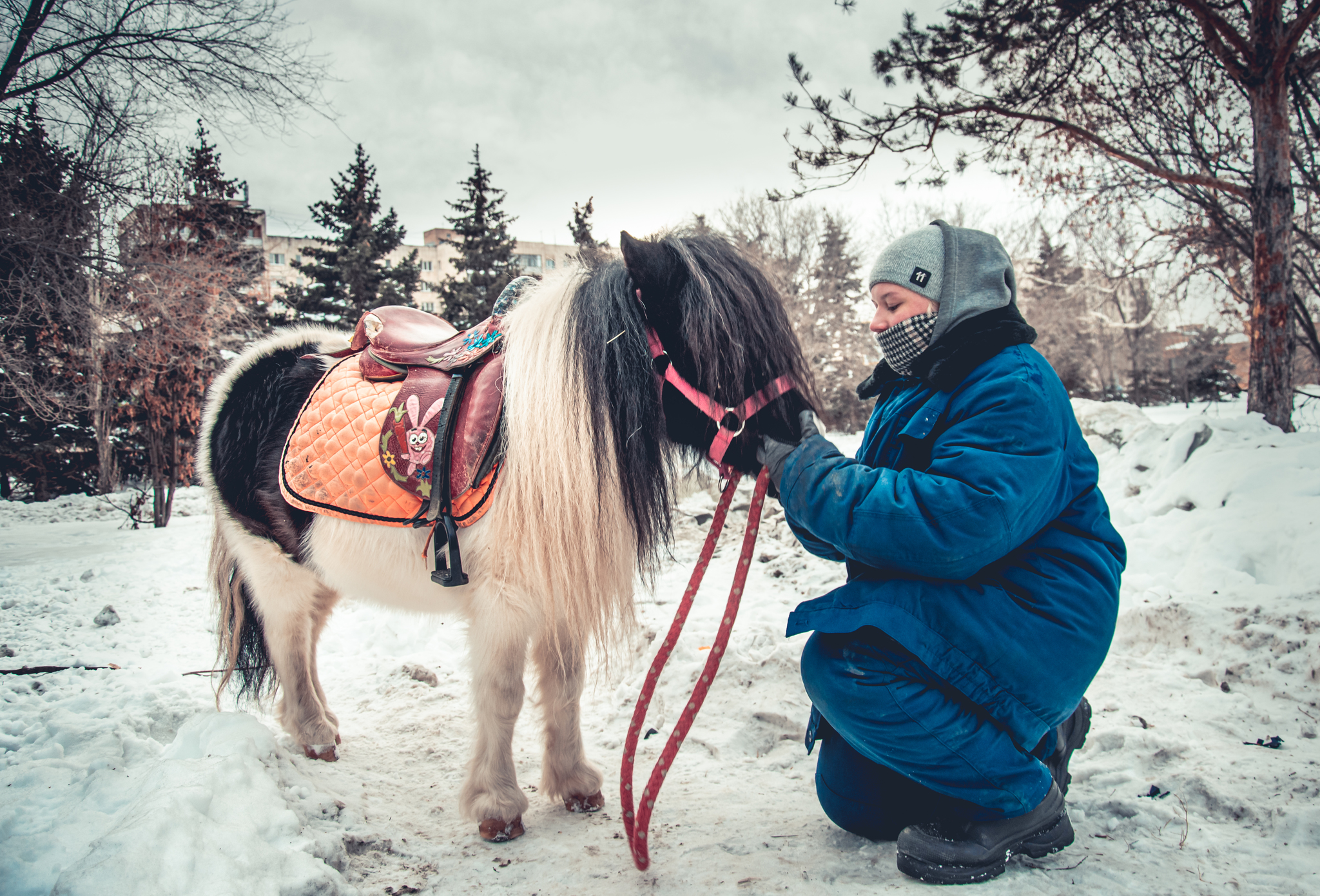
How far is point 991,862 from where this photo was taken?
1.34 meters

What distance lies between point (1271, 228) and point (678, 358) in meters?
6.16

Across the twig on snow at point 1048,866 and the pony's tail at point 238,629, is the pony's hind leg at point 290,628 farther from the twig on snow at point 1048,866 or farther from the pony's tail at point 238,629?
the twig on snow at point 1048,866

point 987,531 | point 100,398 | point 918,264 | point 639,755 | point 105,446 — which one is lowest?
point 639,755

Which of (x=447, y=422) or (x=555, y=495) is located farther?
(x=447, y=422)

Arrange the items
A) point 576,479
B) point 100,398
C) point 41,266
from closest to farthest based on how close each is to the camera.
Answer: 1. point 576,479
2. point 41,266
3. point 100,398

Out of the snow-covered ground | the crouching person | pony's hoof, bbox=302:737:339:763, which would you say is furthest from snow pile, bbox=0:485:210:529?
the crouching person

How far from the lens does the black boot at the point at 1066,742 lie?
1.61 meters

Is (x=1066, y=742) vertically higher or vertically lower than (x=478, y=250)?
lower

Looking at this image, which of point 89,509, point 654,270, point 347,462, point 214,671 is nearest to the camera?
point 654,270

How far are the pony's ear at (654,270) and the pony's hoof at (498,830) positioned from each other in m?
1.52

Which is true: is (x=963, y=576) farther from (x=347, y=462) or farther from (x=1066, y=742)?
(x=347, y=462)

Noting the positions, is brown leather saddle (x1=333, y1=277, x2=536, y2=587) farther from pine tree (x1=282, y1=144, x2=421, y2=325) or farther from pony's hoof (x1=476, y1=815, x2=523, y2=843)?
pine tree (x1=282, y1=144, x2=421, y2=325)

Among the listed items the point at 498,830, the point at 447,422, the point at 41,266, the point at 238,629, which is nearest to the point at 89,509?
the point at 41,266

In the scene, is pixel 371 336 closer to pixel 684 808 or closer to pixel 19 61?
pixel 684 808
